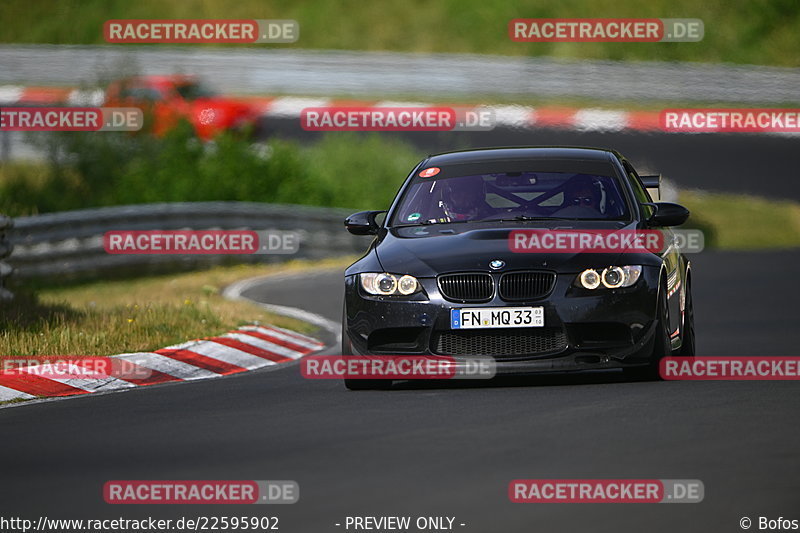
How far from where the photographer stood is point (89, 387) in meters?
11.0

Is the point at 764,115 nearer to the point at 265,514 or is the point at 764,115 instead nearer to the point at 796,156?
the point at 796,156

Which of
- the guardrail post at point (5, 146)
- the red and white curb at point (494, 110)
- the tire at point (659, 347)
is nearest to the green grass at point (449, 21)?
the red and white curb at point (494, 110)

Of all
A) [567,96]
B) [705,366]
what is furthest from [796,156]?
[705,366]

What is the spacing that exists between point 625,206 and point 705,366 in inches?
45.4

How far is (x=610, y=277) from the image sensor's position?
9891 mm
